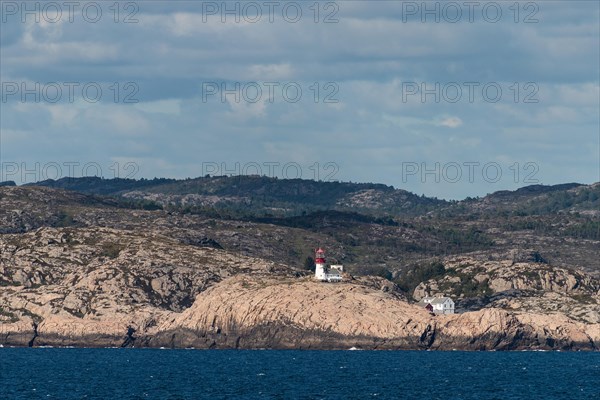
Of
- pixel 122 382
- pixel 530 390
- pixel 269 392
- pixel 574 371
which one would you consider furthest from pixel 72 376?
pixel 574 371

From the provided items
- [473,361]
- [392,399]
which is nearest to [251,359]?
[473,361]

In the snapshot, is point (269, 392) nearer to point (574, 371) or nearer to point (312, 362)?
point (312, 362)

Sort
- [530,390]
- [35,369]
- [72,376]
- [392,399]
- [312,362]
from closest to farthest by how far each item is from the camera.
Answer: [392,399] < [530,390] < [72,376] < [35,369] < [312,362]

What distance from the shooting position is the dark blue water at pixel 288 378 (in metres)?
140

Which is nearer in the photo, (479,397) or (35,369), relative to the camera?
(479,397)

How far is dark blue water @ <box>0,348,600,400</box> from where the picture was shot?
139625 mm

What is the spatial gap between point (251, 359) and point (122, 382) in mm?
45966

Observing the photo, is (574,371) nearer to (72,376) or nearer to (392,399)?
(392,399)

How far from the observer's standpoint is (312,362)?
189750 millimetres

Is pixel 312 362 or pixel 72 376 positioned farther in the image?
pixel 312 362

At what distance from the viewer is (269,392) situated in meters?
141

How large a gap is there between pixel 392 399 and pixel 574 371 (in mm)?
59496

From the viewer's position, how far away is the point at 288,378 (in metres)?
160

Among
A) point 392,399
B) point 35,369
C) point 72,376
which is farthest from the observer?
point 35,369
